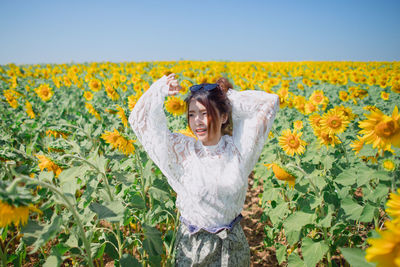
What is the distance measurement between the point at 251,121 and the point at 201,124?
1.12 feet

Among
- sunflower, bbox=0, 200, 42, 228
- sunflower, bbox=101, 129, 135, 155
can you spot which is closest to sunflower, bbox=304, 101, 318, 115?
sunflower, bbox=101, 129, 135, 155

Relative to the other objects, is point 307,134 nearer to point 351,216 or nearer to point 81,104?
point 351,216

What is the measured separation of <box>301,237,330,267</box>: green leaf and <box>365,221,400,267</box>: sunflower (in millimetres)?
969

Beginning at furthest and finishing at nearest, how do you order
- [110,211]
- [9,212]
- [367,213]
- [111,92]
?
[111,92]
[367,213]
[110,211]
[9,212]

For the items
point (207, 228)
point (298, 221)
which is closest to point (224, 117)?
point (207, 228)

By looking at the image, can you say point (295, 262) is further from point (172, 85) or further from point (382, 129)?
point (172, 85)

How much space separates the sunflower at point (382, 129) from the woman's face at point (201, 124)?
855 millimetres

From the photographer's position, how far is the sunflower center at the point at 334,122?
7.00ft

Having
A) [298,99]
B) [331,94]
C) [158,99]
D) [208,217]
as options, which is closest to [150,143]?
[158,99]

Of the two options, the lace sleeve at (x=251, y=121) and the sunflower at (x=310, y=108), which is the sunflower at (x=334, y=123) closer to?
the lace sleeve at (x=251, y=121)

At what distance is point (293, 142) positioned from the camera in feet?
7.40

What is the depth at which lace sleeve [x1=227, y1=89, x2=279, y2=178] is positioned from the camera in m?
1.58

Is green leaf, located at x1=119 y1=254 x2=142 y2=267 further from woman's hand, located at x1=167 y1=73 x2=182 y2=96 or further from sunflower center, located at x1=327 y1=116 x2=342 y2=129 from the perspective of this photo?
sunflower center, located at x1=327 y1=116 x2=342 y2=129

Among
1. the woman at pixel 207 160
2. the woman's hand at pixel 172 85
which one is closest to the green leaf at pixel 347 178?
the woman at pixel 207 160
